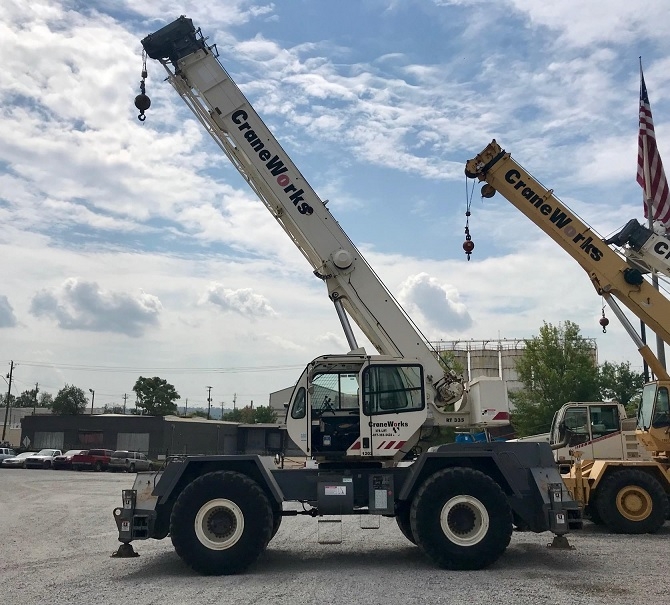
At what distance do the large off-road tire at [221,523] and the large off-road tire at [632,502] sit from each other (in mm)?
7618

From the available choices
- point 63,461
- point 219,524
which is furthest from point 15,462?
point 219,524

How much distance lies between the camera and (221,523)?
10.1m

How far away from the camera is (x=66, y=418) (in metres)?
64.0

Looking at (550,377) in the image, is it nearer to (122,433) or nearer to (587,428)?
(587,428)

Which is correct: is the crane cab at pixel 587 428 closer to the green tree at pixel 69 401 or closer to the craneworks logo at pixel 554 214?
the craneworks logo at pixel 554 214

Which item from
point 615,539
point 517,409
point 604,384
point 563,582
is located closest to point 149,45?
point 563,582

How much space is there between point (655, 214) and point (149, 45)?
14.9 m

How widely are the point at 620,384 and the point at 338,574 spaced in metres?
38.3

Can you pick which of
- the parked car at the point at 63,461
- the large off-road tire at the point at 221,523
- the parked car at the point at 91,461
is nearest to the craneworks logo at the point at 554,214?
the large off-road tire at the point at 221,523

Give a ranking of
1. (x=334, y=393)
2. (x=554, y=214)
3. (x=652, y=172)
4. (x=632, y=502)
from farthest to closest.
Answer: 1. (x=652, y=172)
2. (x=554, y=214)
3. (x=632, y=502)
4. (x=334, y=393)

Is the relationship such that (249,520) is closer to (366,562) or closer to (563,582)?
(366,562)

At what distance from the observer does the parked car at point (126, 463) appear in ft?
151

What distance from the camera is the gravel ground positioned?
27.1 feet

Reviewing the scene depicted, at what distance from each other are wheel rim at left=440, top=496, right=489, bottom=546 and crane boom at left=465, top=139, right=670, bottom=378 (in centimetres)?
631
